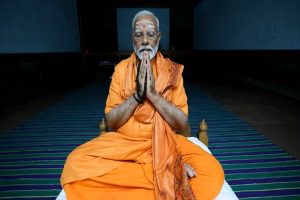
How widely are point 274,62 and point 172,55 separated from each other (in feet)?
22.7

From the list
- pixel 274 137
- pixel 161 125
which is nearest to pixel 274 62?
pixel 274 137

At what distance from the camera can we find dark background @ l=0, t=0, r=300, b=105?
222 inches

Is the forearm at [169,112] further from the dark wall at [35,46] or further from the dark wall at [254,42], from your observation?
the dark wall at [35,46]

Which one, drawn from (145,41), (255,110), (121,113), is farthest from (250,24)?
(121,113)

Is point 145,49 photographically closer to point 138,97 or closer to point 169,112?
point 138,97

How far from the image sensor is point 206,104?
212 inches

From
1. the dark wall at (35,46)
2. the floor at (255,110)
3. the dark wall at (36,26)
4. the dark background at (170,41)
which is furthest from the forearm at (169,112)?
the dark wall at (36,26)

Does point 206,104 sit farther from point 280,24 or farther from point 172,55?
point 172,55

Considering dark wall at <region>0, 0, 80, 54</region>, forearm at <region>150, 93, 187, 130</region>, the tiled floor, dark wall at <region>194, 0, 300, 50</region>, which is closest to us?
forearm at <region>150, 93, 187, 130</region>

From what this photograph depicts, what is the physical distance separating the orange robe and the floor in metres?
1.94

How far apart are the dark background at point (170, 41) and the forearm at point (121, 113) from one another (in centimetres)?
485

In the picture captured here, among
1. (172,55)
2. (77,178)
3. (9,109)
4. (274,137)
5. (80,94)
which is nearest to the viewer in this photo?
(77,178)

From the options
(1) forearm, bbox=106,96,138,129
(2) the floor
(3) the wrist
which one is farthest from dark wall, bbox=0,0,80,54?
(3) the wrist

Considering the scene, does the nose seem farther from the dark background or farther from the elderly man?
the dark background
